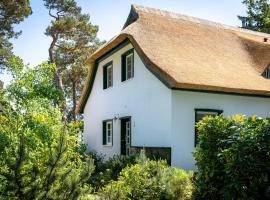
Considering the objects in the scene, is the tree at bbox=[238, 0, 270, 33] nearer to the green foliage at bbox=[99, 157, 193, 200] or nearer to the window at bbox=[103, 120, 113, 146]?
the window at bbox=[103, 120, 113, 146]

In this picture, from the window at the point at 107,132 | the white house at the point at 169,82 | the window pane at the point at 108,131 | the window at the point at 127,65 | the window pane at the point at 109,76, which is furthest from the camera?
the window pane at the point at 109,76

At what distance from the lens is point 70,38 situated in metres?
32.8

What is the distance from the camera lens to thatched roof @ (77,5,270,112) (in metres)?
12.2

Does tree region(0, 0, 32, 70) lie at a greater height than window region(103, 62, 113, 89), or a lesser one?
greater

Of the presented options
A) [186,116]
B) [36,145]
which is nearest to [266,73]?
[186,116]

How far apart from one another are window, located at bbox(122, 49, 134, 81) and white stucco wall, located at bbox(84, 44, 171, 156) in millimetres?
233

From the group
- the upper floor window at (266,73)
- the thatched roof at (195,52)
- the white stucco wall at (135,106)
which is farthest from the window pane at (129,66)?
the upper floor window at (266,73)

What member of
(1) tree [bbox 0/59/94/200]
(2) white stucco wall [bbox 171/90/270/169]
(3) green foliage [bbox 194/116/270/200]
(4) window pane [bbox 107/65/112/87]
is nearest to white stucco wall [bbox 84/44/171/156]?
(2) white stucco wall [bbox 171/90/270/169]

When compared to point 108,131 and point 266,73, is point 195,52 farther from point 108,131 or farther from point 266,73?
point 108,131

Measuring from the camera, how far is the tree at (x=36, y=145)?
407 centimetres

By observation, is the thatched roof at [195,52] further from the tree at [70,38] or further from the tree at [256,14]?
the tree at [256,14]

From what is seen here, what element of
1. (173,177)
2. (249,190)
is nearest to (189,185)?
(173,177)

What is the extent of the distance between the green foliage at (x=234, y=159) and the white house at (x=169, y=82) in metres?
4.37

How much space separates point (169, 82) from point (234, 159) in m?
5.64
